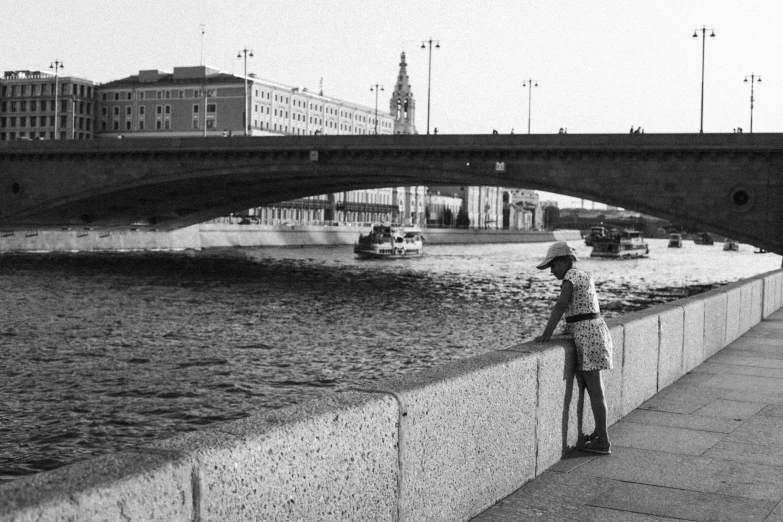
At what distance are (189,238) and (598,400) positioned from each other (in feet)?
243

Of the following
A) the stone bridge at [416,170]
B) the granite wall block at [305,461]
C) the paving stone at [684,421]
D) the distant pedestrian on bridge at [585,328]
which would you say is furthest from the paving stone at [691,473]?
the stone bridge at [416,170]

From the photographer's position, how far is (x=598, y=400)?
26.9 feet

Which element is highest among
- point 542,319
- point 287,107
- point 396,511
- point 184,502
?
point 287,107

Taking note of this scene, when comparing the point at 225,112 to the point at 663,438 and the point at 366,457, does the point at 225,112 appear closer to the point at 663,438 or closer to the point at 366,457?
the point at 663,438

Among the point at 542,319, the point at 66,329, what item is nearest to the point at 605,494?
the point at 66,329

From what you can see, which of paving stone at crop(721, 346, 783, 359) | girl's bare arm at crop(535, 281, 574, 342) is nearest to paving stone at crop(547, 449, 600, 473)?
girl's bare arm at crop(535, 281, 574, 342)

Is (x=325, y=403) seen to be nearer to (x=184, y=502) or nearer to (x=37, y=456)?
(x=184, y=502)

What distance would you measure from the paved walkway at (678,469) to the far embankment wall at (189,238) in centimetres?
5490

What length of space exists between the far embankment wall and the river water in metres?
7.35

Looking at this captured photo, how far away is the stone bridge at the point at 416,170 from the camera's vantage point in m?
45.8

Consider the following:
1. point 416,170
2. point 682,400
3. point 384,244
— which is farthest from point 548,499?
point 384,244

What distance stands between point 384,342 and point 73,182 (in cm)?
4381

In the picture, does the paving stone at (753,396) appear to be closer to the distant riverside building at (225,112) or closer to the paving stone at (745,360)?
the paving stone at (745,360)

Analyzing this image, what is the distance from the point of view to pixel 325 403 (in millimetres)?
5203
